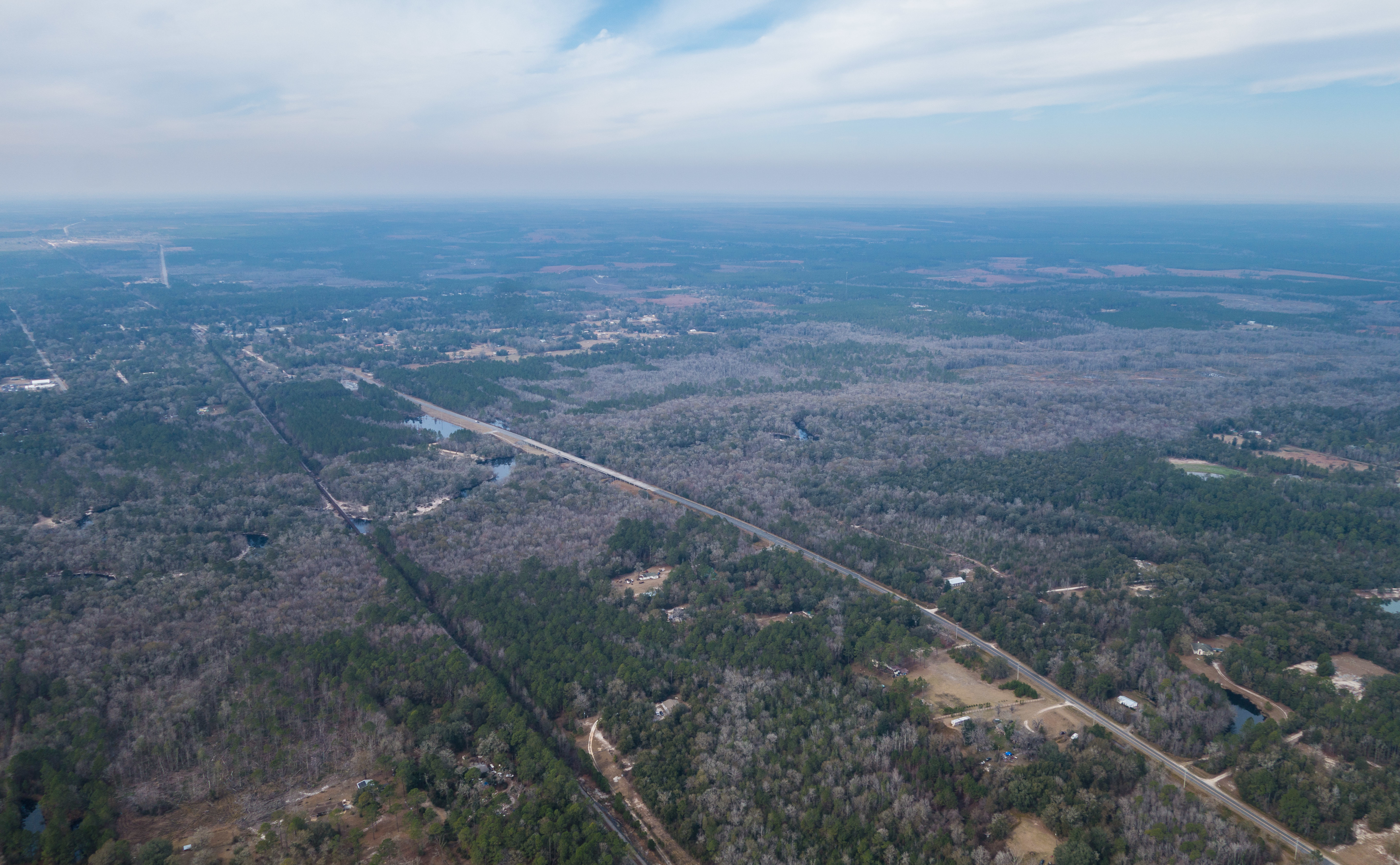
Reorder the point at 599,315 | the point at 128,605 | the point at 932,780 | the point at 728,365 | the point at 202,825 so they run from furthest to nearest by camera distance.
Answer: the point at 599,315 → the point at 728,365 → the point at 128,605 → the point at 932,780 → the point at 202,825

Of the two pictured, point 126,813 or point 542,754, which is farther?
point 542,754

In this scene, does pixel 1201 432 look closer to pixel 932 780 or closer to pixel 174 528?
→ pixel 932 780

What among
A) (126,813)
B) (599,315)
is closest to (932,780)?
(126,813)

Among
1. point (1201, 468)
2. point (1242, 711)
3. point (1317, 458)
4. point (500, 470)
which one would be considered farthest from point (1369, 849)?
point (500, 470)

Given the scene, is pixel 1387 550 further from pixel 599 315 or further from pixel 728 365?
pixel 599 315

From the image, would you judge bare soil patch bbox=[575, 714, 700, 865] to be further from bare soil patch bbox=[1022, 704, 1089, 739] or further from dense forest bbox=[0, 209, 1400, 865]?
bare soil patch bbox=[1022, 704, 1089, 739]

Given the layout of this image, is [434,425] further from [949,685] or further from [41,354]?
[41,354]

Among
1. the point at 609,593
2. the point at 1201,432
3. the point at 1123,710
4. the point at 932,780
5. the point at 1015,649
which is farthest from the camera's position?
the point at 1201,432

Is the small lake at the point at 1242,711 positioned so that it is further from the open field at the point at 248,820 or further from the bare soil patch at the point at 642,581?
the open field at the point at 248,820
